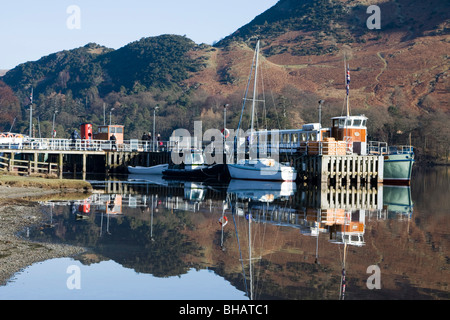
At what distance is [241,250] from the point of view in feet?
72.1

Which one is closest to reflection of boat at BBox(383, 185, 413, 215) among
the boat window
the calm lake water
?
the calm lake water

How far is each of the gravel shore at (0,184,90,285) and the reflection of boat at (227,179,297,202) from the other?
15.2 m

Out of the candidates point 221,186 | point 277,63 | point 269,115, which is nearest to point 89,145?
point 221,186

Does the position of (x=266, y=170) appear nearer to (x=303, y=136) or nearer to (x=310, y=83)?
(x=303, y=136)

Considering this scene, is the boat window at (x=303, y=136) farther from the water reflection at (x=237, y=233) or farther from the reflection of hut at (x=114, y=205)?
the reflection of hut at (x=114, y=205)

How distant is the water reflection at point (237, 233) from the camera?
722 inches

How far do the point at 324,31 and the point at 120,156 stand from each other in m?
132

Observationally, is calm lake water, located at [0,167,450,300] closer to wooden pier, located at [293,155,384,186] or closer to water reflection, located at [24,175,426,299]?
water reflection, located at [24,175,426,299]

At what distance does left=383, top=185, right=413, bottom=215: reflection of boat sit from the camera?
36566mm

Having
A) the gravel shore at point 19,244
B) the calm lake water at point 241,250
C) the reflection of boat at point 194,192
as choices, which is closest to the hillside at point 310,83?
the reflection of boat at point 194,192

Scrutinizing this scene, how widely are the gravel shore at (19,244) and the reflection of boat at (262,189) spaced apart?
15.2m

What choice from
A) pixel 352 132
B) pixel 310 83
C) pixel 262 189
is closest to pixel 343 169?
pixel 352 132

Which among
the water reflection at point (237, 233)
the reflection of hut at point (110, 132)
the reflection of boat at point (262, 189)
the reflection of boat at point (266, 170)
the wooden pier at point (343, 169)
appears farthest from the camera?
the reflection of hut at point (110, 132)
